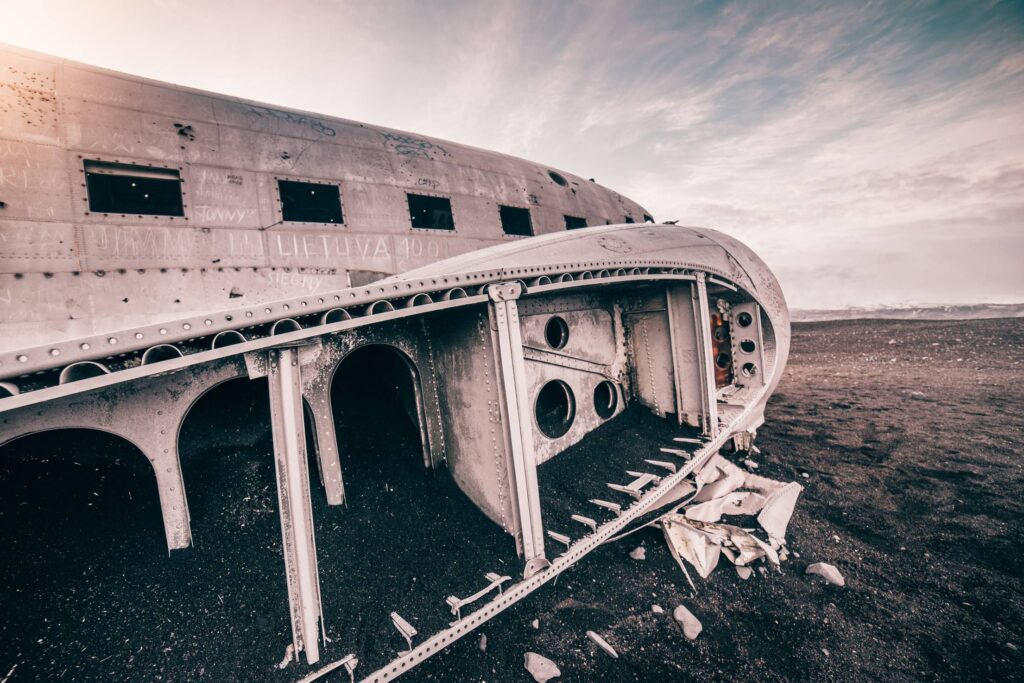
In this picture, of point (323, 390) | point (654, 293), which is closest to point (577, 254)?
point (654, 293)

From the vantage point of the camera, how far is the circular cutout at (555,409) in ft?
19.3

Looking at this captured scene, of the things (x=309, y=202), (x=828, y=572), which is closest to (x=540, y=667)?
(x=828, y=572)

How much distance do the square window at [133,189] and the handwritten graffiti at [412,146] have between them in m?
3.49

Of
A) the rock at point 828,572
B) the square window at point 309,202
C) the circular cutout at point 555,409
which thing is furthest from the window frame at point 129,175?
the rock at point 828,572

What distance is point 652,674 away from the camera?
3.38 metres

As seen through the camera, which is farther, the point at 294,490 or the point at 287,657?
the point at 287,657

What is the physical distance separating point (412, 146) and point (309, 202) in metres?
2.61

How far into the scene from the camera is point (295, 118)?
628 centimetres

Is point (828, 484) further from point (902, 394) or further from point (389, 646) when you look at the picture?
point (902, 394)

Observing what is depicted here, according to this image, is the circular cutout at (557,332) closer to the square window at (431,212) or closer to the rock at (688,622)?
the square window at (431,212)

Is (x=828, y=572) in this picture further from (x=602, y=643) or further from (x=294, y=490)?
(x=294, y=490)

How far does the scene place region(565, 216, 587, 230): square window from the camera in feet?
32.4

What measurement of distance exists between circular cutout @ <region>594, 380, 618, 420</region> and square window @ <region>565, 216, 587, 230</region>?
5.01 meters

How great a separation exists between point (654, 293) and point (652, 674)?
5274mm
